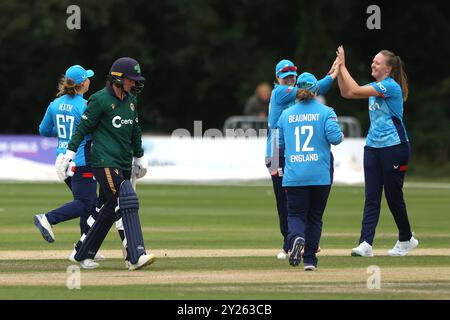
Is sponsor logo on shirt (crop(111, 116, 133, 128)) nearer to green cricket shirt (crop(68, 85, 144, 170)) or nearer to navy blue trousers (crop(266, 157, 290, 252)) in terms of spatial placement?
green cricket shirt (crop(68, 85, 144, 170))

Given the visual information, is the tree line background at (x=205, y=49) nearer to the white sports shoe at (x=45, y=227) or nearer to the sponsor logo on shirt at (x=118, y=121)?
the white sports shoe at (x=45, y=227)

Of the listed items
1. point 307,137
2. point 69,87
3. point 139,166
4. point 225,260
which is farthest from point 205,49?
point 307,137

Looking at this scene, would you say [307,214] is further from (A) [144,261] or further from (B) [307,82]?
(A) [144,261]

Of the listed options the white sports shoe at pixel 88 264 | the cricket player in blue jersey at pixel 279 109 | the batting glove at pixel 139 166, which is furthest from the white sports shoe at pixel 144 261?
the cricket player in blue jersey at pixel 279 109

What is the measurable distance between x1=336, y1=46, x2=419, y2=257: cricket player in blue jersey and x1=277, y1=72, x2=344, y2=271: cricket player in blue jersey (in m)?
1.43

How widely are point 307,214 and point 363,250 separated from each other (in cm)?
145

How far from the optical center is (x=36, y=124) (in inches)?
1756

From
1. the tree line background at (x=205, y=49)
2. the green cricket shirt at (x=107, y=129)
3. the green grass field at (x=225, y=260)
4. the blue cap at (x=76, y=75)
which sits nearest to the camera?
the green grass field at (x=225, y=260)

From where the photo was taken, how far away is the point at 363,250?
45.7 ft

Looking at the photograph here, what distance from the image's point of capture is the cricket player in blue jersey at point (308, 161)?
493 inches

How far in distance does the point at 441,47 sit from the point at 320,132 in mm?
32958

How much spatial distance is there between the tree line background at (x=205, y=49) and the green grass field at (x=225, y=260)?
1887cm

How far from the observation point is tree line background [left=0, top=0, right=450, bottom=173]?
1708 inches
